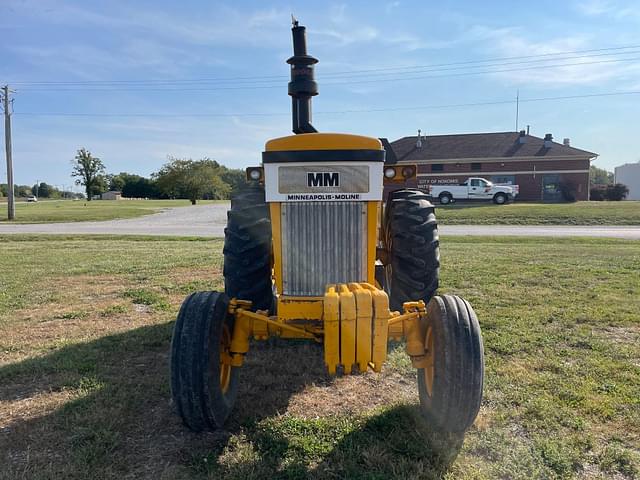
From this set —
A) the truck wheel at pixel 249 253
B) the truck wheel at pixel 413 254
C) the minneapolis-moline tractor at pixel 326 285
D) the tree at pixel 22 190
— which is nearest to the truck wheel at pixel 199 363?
the minneapolis-moline tractor at pixel 326 285

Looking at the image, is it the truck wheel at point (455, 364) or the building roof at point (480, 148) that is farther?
the building roof at point (480, 148)

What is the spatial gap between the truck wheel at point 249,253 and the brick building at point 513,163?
34354 millimetres

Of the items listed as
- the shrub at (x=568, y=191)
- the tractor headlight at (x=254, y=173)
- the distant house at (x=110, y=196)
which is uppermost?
the distant house at (x=110, y=196)

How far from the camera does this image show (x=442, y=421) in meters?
2.98

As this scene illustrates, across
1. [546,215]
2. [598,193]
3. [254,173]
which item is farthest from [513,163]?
[254,173]

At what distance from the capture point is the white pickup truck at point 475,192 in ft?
108

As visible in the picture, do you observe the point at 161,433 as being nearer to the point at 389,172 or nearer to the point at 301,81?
the point at 389,172

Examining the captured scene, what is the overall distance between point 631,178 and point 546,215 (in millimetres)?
43926

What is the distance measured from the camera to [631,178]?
196 ft

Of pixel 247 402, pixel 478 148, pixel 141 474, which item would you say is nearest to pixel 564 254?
pixel 247 402

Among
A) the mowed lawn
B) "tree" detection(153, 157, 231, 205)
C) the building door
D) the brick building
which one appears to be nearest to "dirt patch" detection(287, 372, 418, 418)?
the mowed lawn

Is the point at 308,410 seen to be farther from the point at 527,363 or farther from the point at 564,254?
the point at 564,254

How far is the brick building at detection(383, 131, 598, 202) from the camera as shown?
3734 centimetres

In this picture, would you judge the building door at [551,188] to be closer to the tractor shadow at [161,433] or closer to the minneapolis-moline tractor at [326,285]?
the minneapolis-moline tractor at [326,285]
